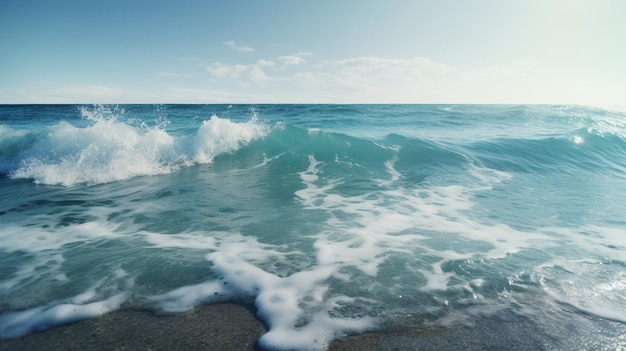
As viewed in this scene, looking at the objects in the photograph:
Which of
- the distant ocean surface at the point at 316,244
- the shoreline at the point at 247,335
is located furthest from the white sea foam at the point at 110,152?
the shoreline at the point at 247,335

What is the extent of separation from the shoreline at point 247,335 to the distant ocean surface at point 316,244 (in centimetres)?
4

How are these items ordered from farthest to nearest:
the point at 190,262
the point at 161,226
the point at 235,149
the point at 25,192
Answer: the point at 235,149 < the point at 25,192 < the point at 161,226 < the point at 190,262

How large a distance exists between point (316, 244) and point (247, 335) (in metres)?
2.05

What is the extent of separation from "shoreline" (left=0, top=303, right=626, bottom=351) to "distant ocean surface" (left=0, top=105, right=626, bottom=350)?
41mm

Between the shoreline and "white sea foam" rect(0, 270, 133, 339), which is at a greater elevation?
"white sea foam" rect(0, 270, 133, 339)

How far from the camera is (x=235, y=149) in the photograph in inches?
491

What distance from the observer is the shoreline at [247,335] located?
248cm

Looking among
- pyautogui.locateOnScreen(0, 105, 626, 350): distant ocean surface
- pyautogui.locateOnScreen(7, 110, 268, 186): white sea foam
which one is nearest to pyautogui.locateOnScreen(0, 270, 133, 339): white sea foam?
pyautogui.locateOnScreen(0, 105, 626, 350): distant ocean surface

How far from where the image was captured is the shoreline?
2482mm

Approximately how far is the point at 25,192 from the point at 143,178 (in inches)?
97.8

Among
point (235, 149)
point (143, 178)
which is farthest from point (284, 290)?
point (235, 149)

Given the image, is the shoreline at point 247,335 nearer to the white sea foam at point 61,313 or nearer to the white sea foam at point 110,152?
the white sea foam at point 61,313

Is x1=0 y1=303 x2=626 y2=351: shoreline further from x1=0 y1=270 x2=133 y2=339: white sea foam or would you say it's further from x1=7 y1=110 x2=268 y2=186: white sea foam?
x1=7 y1=110 x2=268 y2=186: white sea foam

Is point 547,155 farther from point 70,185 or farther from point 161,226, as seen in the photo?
point 70,185
